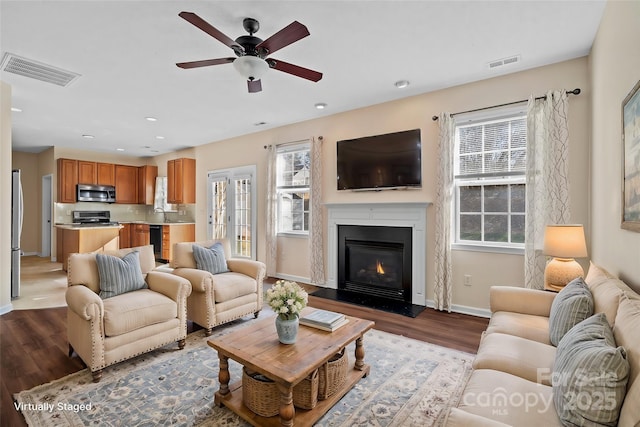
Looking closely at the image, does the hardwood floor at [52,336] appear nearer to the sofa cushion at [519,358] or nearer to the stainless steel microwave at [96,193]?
the sofa cushion at [519,358]

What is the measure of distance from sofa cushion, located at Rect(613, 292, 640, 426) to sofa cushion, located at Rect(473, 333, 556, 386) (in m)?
0.39

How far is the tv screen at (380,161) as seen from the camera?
13.1ft

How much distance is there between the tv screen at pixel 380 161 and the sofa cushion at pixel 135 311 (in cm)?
281

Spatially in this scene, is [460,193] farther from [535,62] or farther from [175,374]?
[175,374]

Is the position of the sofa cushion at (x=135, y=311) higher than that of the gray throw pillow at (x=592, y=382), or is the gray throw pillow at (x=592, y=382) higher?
the gray throw pillow at (x=592, y=382)

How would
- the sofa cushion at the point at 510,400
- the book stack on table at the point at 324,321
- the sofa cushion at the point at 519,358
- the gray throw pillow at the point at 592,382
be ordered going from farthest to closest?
the book stack on table at the point at 324,321 → the sofa cushion at the point at 519,358 → the sofa cushion at the point at 510,400 → the gray throw pillow at the point at 592,382

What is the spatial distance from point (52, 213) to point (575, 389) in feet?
31.3

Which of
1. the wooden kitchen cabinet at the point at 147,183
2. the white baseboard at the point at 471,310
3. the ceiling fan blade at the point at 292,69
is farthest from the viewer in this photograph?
the wooden kitchen cabinet at the point at 147,183

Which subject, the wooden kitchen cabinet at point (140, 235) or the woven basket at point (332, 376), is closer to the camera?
the woven basket at point (332, 376)

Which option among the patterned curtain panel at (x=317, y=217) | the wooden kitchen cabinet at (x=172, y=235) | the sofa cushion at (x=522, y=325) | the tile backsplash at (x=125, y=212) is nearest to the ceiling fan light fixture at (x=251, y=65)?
the patterned curtain panel at (x=317, y=217)

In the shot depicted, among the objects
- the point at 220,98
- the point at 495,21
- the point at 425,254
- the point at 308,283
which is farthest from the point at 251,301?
the point at 495,21

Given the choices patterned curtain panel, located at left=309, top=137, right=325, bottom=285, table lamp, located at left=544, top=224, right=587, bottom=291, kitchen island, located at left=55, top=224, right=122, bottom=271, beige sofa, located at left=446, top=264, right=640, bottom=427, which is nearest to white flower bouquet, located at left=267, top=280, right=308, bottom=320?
beige sofa, located at left=446, top=264, right=640, bottom=427

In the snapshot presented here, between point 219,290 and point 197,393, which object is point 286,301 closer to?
point 197,393

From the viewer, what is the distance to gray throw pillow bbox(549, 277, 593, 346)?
1.72 metres
